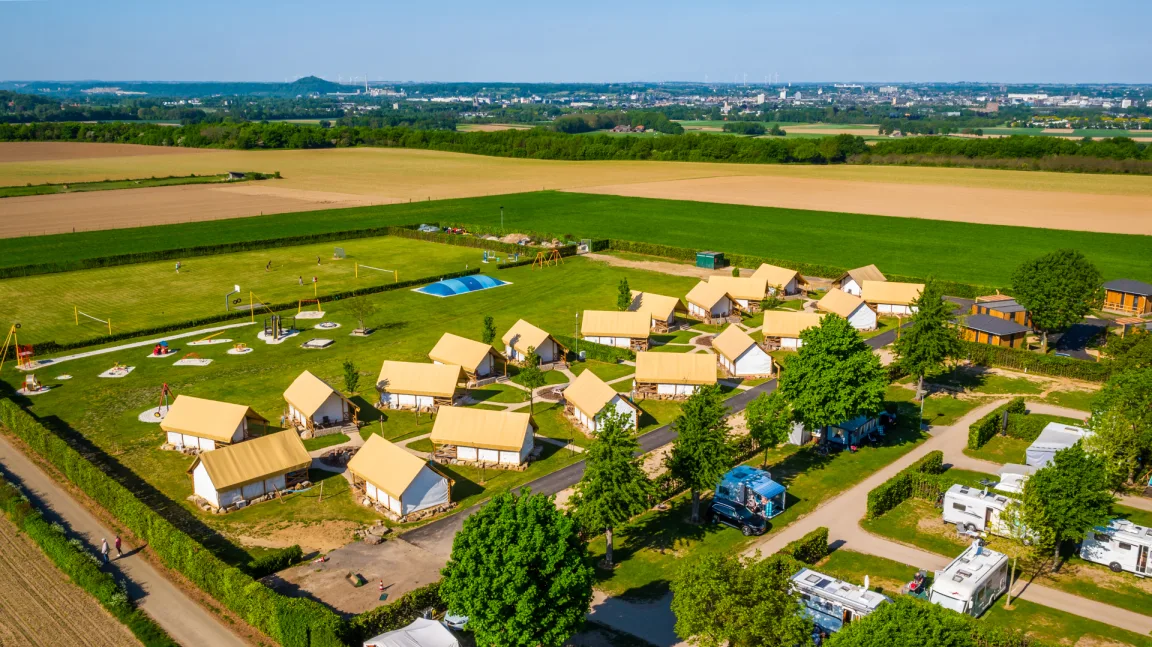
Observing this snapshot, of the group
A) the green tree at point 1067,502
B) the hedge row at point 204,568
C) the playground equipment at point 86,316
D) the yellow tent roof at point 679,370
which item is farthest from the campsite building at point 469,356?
the green tree at point 1067,502

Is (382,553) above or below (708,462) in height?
below

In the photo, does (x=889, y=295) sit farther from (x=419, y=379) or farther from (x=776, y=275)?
(x=419, y=379)

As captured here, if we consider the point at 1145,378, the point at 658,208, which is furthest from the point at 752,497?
the point at 658,208

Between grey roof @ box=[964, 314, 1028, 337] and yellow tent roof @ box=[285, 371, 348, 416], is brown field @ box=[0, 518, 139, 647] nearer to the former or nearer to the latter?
yellow tent roof @ box=[285, 371, 348, 416]

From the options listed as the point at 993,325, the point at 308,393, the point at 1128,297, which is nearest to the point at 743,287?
the point at 993,325

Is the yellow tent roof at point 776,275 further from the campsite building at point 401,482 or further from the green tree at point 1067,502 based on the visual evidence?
the campsite building at point 401,482

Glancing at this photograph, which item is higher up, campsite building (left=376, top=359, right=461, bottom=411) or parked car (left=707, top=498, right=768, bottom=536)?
campsite building (left=376, top=359, right=461, bottom=411)

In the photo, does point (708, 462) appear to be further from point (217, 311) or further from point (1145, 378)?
point (217, 311)

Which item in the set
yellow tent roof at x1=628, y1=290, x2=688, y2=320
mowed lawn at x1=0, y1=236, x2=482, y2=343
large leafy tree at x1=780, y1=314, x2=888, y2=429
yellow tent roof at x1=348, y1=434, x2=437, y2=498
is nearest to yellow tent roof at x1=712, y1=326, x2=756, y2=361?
yellow tent roof at x1=628, y1=290, x2=688, y2=320
